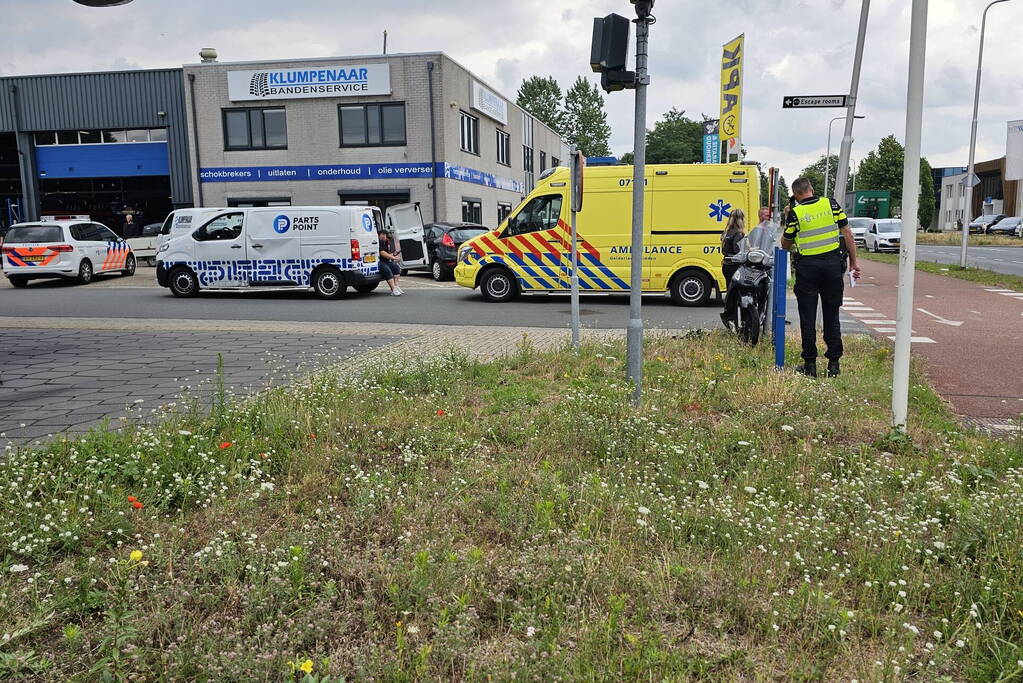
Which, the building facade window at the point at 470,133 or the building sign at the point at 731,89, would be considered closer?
the building sign at the point at 731,89

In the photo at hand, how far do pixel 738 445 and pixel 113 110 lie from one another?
36.3 m

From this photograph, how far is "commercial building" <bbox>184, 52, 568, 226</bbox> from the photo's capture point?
30.8 m

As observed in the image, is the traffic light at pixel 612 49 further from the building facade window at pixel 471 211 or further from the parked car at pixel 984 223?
the parked car at pixel 984 223

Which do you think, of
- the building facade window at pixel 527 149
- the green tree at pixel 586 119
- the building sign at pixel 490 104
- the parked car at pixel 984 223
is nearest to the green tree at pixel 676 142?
the green tree at pixel 586 119

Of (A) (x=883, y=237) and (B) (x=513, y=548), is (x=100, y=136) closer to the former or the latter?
(A) (x=883, y=237)

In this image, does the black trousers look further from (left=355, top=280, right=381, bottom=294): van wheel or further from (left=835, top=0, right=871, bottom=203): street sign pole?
(left=355, top=280, right=381, bottom=294): van wheel

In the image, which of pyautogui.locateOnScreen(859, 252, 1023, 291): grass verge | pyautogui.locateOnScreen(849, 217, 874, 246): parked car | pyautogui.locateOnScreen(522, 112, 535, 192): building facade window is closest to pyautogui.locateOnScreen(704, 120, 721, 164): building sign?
pyautogui.locateOnScreen(859, 252, 1023, 291): grass verge

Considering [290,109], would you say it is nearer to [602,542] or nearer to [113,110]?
[113,110]

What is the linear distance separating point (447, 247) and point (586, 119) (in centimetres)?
7316

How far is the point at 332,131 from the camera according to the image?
3152 cm

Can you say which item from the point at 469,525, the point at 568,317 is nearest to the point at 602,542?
the point at 469,525

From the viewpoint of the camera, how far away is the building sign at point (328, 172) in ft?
102

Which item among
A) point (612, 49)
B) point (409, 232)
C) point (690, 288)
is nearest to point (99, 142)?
point (409, 232)

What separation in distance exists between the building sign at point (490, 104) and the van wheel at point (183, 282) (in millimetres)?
19048
